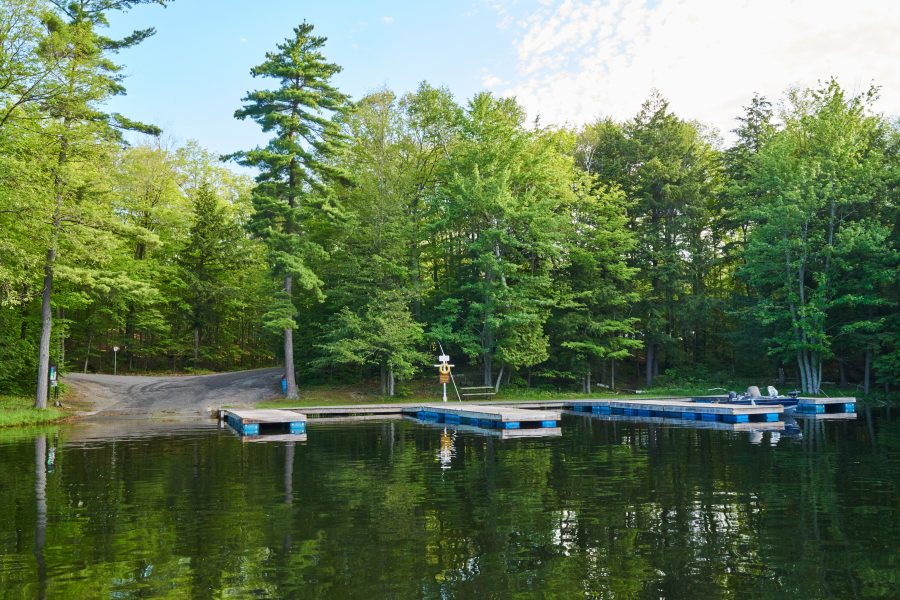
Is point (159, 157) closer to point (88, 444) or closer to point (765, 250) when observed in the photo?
point (88, 444)

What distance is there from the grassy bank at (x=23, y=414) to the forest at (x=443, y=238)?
110 cm

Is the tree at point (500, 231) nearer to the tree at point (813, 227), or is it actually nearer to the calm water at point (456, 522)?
the tree at point (813, 227)

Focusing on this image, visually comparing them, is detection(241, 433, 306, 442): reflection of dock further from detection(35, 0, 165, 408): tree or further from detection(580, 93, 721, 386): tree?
detection(580, 93, 721, 386): tree

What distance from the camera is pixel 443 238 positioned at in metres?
39.2

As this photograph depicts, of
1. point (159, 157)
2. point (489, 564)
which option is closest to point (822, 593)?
point (489, 564)

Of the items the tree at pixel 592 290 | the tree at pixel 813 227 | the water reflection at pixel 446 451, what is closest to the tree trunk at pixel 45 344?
the water reflection at pixel 446 451

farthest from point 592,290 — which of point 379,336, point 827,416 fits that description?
point 827,416

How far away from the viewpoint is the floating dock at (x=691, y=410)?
2283cm

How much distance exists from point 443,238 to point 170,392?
1665 centimetres

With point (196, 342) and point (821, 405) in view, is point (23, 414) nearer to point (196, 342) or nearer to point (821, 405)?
point (196, 342)

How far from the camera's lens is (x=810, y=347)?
32.4m

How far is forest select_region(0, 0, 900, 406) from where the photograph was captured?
25484mm

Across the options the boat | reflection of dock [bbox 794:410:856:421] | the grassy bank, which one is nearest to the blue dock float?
the boat

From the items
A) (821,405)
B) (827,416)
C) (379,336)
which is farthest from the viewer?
(379,336)
